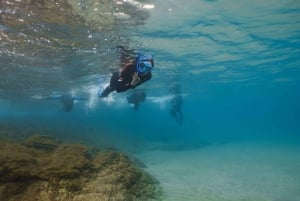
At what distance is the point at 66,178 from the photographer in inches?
311

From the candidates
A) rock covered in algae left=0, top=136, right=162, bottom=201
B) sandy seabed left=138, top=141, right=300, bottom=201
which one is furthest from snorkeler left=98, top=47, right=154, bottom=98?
sandy seabed left=138, top=141, right=300, bottom=201

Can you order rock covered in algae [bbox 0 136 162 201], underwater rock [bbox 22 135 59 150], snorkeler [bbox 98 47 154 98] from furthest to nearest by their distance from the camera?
underwater rock [bbox 22 135 59 150]
snorkeler [bbox 98 47 154 98]
rock covered in algae [bbox 0 136 162 201]

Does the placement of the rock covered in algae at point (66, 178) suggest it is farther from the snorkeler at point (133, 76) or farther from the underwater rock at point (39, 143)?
the snorkeler at point (133, 76)

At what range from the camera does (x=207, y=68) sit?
29109 millimetres

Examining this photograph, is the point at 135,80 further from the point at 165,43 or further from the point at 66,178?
the point at 165,43

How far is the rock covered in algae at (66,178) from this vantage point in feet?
24.5

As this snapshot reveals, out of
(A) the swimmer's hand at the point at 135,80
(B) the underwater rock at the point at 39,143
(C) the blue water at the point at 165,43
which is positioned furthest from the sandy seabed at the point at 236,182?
(B) the underwater rock at the point at 39,143

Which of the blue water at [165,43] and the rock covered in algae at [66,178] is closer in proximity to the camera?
the rock covered in algae at [66,178]

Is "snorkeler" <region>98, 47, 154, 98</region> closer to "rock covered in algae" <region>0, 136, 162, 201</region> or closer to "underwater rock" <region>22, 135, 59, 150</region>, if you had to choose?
"rock covered in algae" <region>0, 136, 162, 201</region>

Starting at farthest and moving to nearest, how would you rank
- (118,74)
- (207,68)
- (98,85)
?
(98,85) → (207,68) → (118,74)

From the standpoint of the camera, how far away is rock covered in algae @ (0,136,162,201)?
7.45 m

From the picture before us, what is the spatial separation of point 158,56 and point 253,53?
8861 mm

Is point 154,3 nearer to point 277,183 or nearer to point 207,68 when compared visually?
point 277,183

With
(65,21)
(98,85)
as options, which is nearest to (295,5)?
(65,21)
